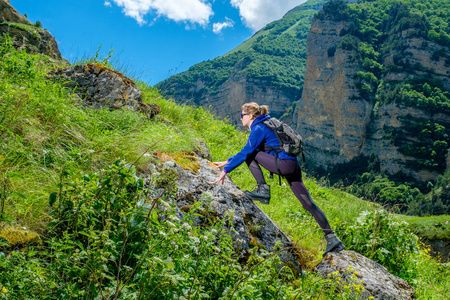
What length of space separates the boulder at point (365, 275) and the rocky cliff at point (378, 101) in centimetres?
9835

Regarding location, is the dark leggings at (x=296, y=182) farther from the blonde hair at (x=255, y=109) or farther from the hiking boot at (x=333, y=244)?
the blonde hair at (x=255, y=109)

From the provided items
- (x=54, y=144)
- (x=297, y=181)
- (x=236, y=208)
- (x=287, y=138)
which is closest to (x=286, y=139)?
(x=287, y=138)

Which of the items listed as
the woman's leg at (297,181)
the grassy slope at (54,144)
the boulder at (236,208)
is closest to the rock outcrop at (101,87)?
the grassy slope at (54,144)

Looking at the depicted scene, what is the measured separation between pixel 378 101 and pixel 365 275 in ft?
365

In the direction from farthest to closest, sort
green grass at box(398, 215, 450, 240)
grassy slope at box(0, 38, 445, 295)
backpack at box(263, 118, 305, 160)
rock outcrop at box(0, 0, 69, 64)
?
1. rock outcrop at box(0, 0, 69, 64)
2. green grass at box(398, 215, 450, 240)
3. backpack at box(263, 118, 305, 160)
4. grassy slope at box(0, 38, 445, 295)

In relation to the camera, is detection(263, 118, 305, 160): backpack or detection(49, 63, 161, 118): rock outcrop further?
detection(49, 63, 161, 118): rock outcrop

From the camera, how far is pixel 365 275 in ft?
11.9

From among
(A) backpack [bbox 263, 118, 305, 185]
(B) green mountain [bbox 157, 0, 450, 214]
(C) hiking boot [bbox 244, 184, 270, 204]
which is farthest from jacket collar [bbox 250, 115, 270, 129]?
(B) green mountain [bbox 157, 0, 450, 214]

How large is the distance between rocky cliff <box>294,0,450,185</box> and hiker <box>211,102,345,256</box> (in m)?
98.9

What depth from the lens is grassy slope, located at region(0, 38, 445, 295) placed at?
252 cm

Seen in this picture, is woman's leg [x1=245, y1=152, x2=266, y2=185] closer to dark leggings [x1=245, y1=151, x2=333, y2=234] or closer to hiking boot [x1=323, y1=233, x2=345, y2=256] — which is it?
dark leggings [x1=245, y1=151, x2=333, y2=234]

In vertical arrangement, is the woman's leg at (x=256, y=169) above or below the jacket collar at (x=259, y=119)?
below


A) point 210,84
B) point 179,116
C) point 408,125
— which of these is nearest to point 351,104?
point 408,125

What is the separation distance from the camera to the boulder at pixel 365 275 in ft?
11.3
